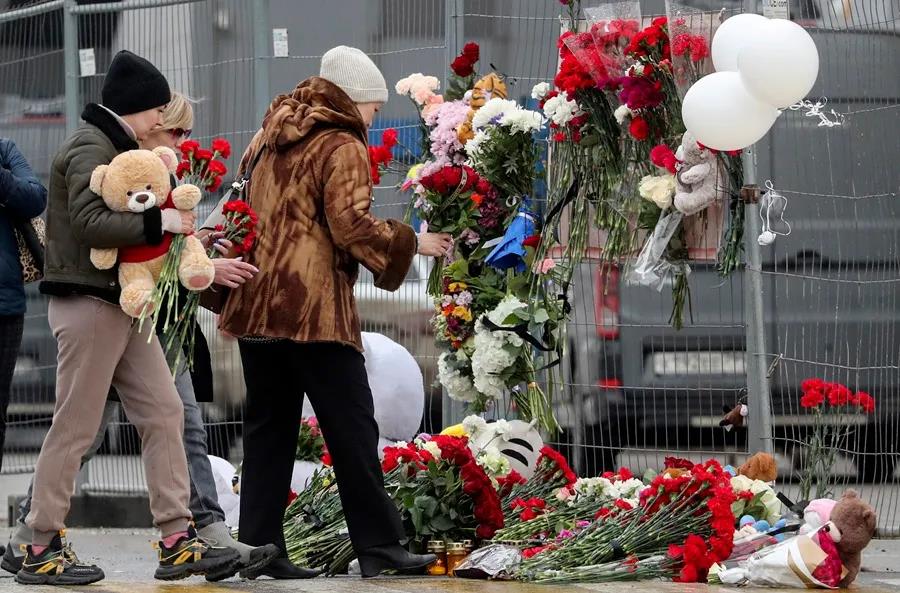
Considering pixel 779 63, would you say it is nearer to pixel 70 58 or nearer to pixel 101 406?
pixel 101 406

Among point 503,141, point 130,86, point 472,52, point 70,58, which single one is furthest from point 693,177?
point 70,58

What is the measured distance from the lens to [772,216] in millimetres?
7727

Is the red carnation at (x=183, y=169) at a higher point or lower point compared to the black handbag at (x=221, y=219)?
higher

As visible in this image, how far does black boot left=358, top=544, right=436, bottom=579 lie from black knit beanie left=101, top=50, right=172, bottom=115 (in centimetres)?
182

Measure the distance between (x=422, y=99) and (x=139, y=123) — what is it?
6.03ft

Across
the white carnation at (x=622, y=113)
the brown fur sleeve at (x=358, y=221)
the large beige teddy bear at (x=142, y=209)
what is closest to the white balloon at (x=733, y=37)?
the white carnation at (x=622, y=113)

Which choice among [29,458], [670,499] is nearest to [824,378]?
[670,499]

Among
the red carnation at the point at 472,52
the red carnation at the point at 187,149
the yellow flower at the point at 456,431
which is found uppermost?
the red carnation at the point at 472,52

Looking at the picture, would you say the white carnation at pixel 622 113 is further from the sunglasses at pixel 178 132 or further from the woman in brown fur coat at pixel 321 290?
the sunglasses at pixel 178 132

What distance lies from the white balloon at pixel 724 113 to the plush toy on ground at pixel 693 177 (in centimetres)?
19

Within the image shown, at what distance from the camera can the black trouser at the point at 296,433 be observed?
252 inches

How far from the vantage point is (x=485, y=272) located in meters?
7.72

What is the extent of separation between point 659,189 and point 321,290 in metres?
1.58

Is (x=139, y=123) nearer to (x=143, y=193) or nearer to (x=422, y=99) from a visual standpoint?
(x=143, y=193)
